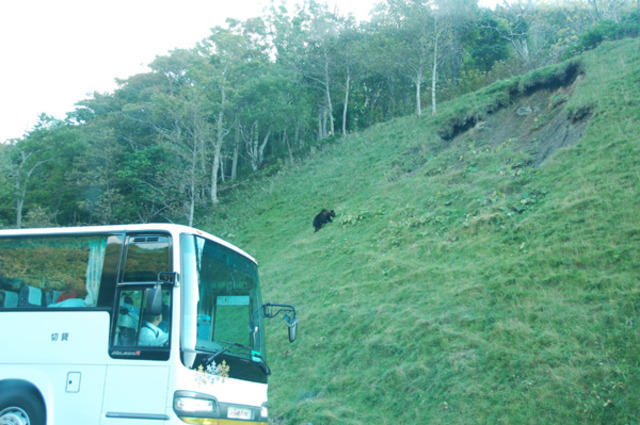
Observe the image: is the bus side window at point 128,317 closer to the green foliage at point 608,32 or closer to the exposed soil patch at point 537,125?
the exposed soil patch at point 537,125

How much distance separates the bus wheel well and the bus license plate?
6.59 ft

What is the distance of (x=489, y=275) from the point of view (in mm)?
10914

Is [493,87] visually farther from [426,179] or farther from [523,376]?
[523,376]

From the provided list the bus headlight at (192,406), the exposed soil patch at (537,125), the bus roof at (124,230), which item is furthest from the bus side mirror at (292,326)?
the exposed soil patch at (537,125)

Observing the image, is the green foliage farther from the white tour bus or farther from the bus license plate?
the bus license plate

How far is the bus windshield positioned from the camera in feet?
17.6

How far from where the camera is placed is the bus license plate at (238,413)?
5.42 metres

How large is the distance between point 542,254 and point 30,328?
962 centimetres

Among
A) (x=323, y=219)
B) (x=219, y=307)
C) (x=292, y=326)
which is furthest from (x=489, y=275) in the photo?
(x=323, y=219)

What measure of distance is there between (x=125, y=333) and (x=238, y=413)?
1.52m

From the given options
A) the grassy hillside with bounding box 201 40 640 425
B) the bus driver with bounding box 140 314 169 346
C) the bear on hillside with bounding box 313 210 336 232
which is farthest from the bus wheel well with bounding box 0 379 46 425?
the bear on hillside with bounding box 313 210 336 232

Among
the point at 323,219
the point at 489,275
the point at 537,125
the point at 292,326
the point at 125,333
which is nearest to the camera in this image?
the point at 125,333

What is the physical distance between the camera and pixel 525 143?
19.0 m

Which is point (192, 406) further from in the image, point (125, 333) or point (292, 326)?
point (292, 326)
